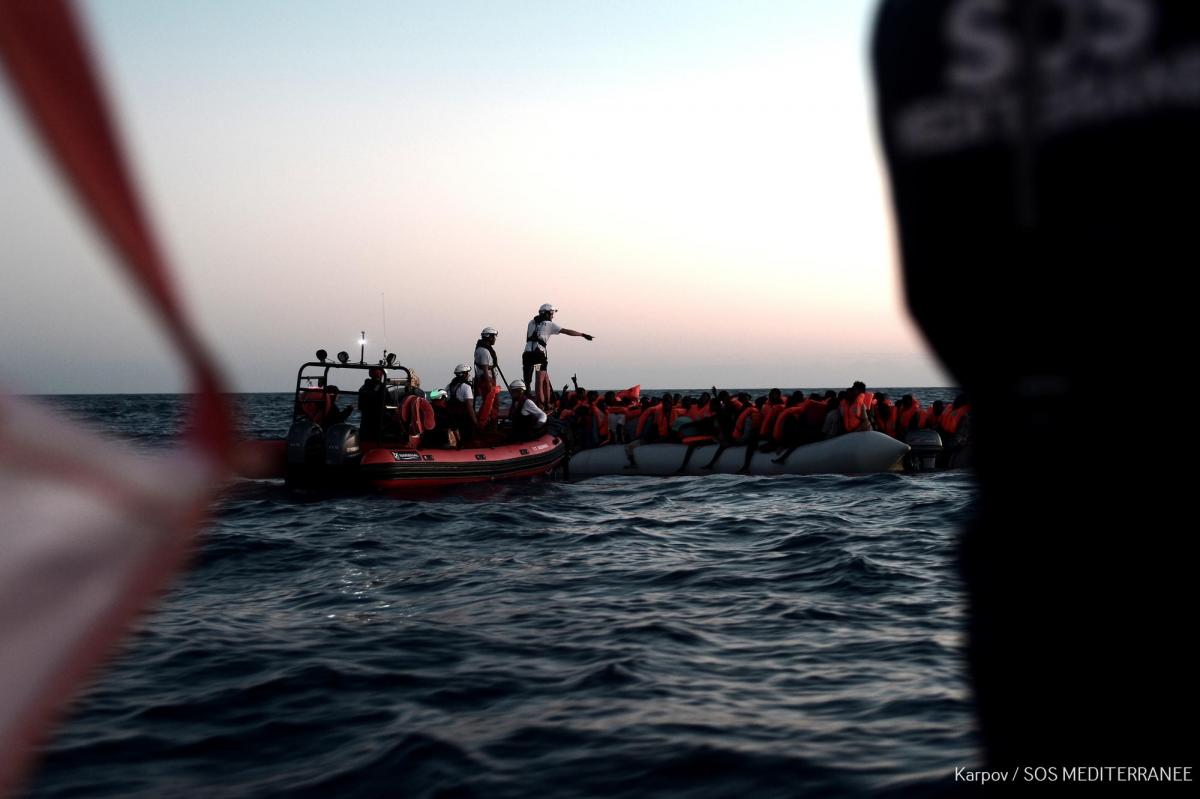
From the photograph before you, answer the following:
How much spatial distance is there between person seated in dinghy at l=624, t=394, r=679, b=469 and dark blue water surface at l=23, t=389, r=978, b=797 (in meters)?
9.54

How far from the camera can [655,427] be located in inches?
789

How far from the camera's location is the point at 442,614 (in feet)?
Result: 21.5

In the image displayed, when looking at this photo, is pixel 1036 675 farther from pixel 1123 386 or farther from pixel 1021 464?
pixel 1123 386

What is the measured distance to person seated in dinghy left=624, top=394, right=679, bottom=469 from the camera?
19641mm

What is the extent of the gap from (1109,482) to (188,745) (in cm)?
396

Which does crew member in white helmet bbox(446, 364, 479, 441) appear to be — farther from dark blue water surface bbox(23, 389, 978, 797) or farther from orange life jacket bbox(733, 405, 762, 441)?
dark blue water surface bbox(23, 389, 978, 797)

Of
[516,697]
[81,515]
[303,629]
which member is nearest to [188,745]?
[516,697]

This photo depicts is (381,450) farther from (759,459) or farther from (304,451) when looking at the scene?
(759,459)

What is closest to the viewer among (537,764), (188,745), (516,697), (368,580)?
(537,764)

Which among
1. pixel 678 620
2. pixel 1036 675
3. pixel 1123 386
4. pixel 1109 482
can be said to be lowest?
pixel 678 620

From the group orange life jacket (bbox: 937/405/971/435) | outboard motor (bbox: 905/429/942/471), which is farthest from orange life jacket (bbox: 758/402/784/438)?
orange life jacket (bbox: 937/405/971/435)

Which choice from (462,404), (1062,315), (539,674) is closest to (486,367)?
(462,404)

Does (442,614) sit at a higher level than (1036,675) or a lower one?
lower

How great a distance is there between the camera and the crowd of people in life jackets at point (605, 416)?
1549 cm
